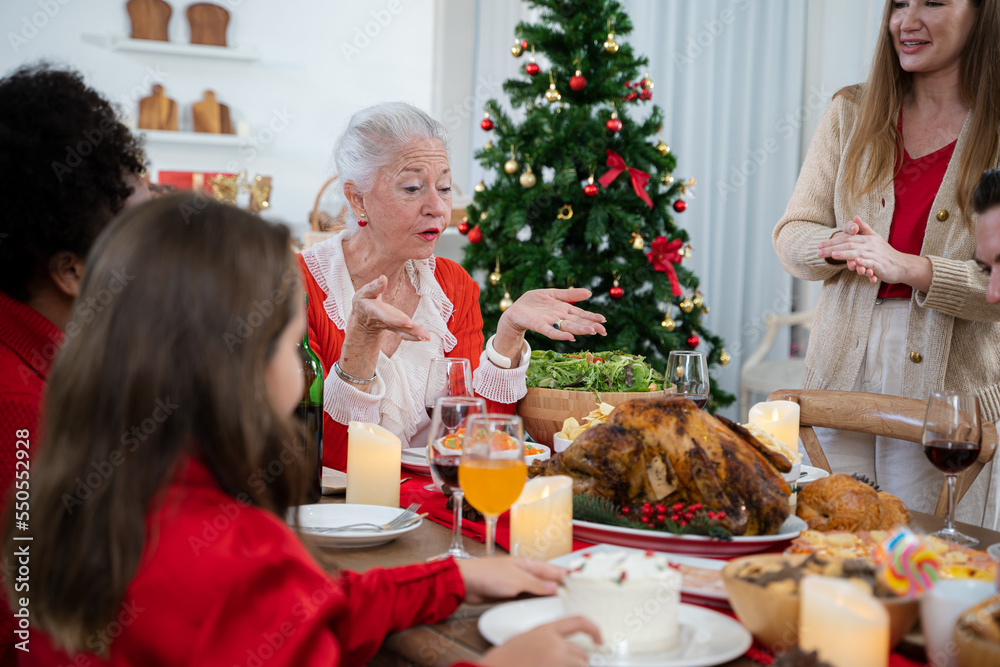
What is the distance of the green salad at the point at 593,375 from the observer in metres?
2.21

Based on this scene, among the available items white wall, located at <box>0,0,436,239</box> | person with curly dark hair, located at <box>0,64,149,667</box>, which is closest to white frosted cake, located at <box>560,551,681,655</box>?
person with curly dark hair, located at <box>0,64,149,667</box>

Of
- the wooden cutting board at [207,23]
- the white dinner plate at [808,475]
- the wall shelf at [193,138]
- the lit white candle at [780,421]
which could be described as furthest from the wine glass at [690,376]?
the wooden cutting board at [207,23]

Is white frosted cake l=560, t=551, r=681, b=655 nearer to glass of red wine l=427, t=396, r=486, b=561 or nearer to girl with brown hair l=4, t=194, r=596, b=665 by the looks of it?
girl with brown hair l=4, t=194, r=596, b=665

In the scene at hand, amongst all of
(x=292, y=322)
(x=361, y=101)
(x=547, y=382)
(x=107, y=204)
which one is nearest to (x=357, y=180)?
(x=547, y=382)

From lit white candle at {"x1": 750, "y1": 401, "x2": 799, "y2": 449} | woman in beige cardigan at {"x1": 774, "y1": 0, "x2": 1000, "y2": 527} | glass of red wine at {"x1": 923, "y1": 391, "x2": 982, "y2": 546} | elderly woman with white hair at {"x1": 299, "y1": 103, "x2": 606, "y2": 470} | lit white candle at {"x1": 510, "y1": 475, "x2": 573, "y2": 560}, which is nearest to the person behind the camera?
lit white candle at {"x1": 510, "y1": 475, "x2": 573, "y2": 560}

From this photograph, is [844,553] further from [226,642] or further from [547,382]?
[547,382]

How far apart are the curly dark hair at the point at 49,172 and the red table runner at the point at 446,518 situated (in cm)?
62

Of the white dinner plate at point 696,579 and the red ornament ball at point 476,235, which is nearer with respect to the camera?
the white dinner plate at point 696,579

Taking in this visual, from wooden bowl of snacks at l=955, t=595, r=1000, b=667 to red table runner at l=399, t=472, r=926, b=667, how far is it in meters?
0.12

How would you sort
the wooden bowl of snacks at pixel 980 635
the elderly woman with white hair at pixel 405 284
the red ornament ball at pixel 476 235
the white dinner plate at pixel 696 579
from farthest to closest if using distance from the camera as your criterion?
the red ornament ball at pixel 476 235 → the elderly woman with white hair at pixel 405 284 → the white dinner plate at pixel 696 579 → the wooden bowl of snacks at pixel 980 635

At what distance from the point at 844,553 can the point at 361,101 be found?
15.0ft

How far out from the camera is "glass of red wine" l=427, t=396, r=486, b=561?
3.67 feet

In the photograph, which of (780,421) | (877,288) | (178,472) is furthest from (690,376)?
(178,472)

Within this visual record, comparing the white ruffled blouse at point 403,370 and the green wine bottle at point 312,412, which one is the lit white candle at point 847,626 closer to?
the green wine bottle at point 312,412
